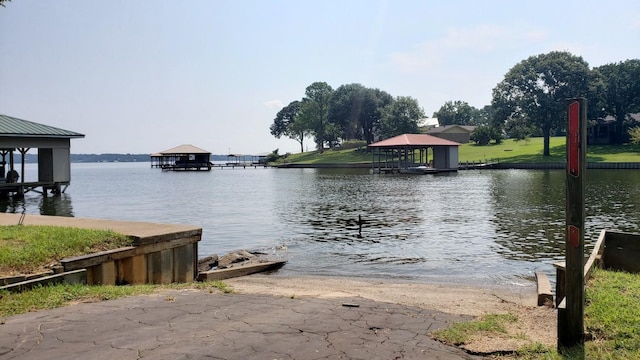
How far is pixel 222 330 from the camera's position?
219 inches

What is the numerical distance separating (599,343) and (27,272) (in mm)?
7520

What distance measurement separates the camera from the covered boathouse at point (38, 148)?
1209 inches

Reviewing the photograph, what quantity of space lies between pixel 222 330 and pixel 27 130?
1234 inches

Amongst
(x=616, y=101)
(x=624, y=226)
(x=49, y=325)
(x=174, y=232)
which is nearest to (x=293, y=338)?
(x=49, y=325)

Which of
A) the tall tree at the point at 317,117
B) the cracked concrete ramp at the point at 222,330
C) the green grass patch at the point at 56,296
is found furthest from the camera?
the tall tree at the point at 317,117

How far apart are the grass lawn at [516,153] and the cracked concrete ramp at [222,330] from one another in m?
66.4

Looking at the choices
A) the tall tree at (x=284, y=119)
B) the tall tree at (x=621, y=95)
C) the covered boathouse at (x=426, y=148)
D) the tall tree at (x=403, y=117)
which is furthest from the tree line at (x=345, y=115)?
the tall tree at (x=621, y=95)

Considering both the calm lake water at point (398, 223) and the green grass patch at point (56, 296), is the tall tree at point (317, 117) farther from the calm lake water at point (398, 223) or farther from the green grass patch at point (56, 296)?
the green grass patch at point (56, 296)

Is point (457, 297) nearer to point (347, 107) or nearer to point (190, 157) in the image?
point (190, 157)

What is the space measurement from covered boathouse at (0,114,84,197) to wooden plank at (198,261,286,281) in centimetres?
2320

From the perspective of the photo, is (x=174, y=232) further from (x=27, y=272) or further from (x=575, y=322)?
(x=575, y=322)

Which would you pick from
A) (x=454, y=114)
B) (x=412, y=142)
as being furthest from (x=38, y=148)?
(x=454, y=114)

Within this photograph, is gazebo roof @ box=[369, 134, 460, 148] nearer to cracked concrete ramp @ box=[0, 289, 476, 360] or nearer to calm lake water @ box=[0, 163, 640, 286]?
calm lake water @ box=[0, 163, 640, 286]

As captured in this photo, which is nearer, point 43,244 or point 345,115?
point 43,244
